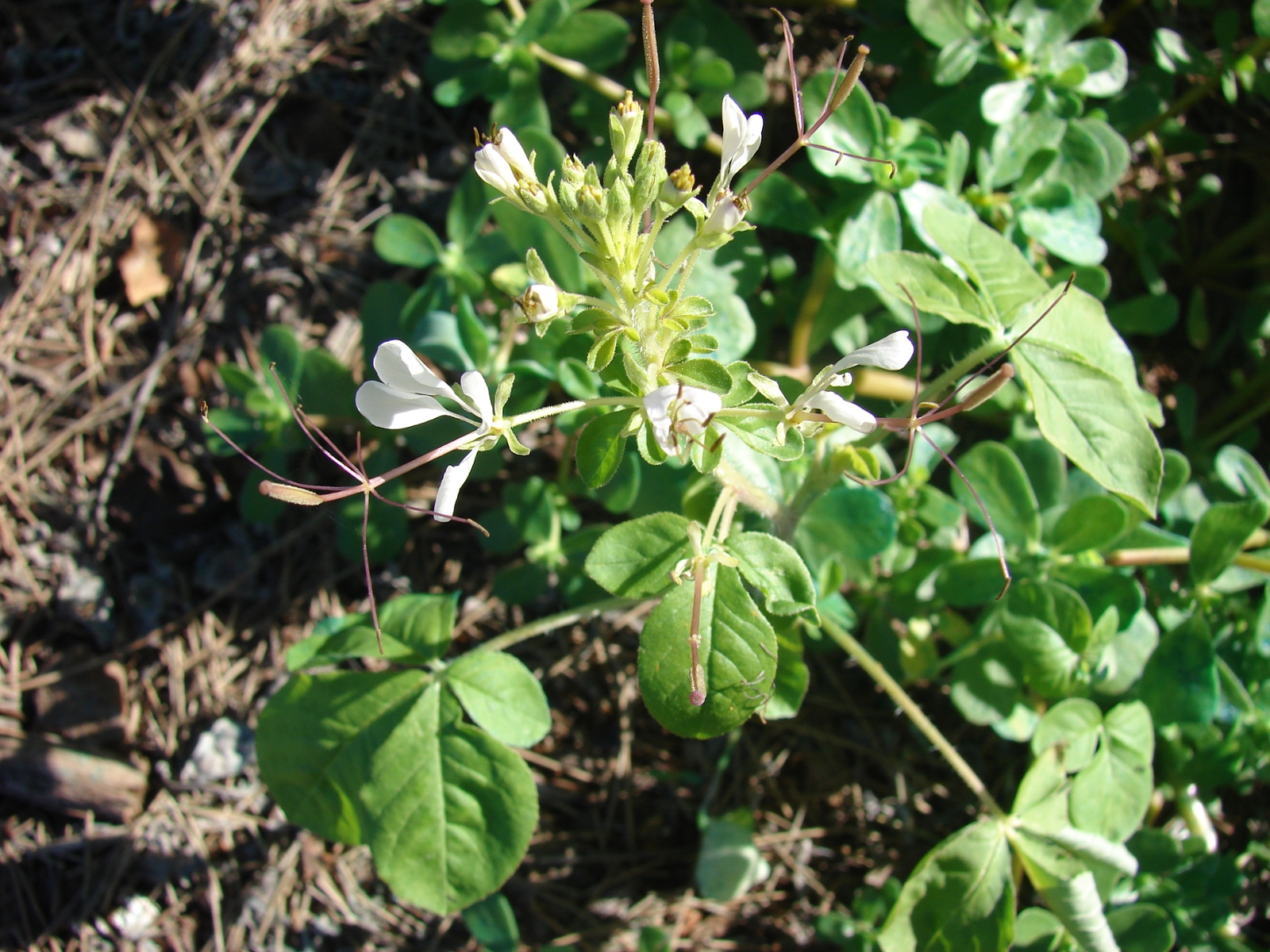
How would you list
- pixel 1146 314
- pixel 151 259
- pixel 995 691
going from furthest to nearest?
pixel 151 259 → pixel 1146 314 → pixel 995 691

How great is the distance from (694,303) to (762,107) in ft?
6.81

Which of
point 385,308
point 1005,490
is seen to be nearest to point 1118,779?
point 1005,490

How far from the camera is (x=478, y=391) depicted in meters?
1.47

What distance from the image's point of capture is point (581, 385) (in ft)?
7.94

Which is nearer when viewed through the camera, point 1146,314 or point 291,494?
point 291,494

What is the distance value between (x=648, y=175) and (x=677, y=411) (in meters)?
0.38

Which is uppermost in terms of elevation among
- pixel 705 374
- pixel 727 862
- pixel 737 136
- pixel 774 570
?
pixel 737 136

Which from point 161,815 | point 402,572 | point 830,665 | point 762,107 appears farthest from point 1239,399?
point 161,815

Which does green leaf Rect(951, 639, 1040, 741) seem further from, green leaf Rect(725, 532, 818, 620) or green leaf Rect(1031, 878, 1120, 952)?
green leaf Rect(725, 532, 818, 620)

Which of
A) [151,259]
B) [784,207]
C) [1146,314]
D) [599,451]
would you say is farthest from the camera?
[151,259]

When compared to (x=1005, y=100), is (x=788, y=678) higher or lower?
lower

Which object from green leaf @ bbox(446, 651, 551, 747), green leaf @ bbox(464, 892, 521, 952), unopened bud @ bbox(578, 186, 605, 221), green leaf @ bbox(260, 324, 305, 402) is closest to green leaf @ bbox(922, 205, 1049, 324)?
unopened bud @ bbox(578, 186, 605, 221)

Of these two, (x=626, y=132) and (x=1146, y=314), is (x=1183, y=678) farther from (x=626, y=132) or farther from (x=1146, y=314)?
(x=626, y=132)

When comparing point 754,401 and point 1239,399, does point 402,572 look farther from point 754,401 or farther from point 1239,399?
point 1239,399
